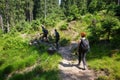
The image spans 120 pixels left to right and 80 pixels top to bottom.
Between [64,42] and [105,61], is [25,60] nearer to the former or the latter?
[105,61]

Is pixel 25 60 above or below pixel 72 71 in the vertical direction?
above

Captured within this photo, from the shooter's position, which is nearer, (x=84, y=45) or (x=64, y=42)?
(x=84, y=45)

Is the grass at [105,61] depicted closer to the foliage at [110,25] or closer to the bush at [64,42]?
the foliage at [110,25]

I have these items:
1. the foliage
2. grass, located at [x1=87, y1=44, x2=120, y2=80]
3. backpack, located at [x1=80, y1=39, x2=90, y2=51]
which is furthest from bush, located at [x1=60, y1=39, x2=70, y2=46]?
backpack, located at [x1=80, y1=39, x2=90, y2=51]

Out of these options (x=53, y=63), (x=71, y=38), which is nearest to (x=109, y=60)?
(x=53, y=63)

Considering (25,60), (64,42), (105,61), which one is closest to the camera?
(105,61)

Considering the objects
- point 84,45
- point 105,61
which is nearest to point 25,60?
point 84,45

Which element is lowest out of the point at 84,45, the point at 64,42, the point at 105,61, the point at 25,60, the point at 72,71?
the point at 72,71

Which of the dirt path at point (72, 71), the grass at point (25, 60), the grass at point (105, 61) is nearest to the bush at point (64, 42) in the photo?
the grass at point (25, 60)

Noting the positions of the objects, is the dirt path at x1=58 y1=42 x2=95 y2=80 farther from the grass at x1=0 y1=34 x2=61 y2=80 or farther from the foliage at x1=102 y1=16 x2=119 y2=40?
the foliage at x1=102 y1=16 x2=119 y2=40

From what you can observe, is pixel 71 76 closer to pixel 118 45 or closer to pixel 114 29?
pixel 118 45

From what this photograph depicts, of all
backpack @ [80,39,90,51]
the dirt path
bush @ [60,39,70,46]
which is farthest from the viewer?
bush @ [60,39,70,46]

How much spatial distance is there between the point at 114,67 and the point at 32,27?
52.5ft

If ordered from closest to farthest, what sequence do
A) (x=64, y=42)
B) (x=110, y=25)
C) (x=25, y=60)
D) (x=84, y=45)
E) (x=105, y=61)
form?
(x=84, y=45)
(x=105, y=61)
(x=25, y=60)
(x=110, y=25)
(x=64, y=42)
